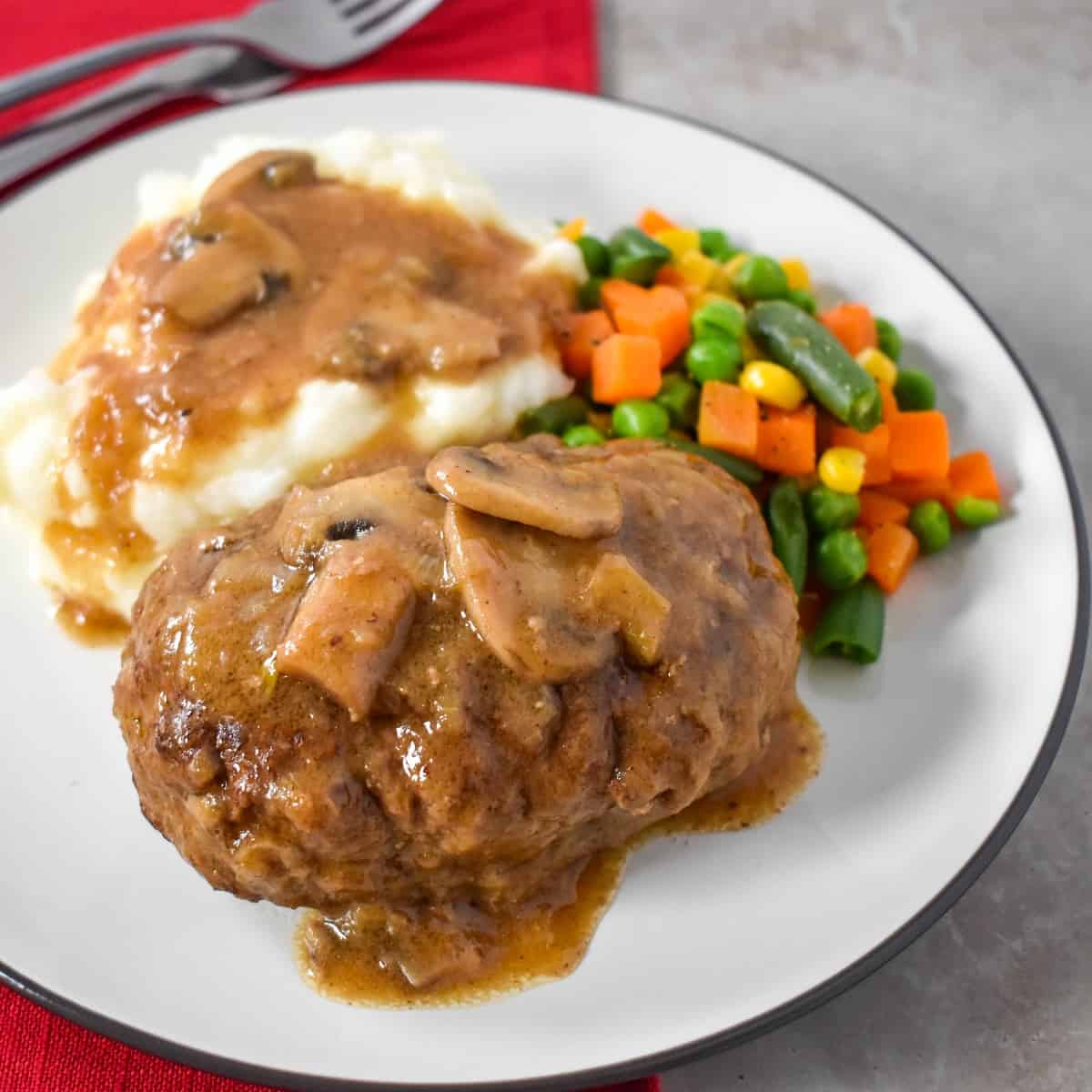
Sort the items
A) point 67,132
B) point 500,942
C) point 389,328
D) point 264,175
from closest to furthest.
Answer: point 500,942 → point 389,328 → point 264,175 → point 67,132

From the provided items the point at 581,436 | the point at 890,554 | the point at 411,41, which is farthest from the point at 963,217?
the point at 411,41

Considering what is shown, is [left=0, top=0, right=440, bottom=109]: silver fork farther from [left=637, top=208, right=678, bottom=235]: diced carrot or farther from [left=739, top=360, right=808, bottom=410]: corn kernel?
[left=739, top=360, right=808, bottom=410]: corn kernel

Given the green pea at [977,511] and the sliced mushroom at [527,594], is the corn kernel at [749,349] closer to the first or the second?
the green pea at [977,511]

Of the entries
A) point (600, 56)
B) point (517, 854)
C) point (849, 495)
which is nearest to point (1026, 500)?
point (849, 495)

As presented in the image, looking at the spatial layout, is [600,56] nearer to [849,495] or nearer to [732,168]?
[732,168]

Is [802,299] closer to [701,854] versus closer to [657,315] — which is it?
[657,315]

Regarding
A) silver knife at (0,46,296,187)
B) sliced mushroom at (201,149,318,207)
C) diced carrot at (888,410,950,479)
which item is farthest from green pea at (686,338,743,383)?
silver knife at (0,46,296,187)
